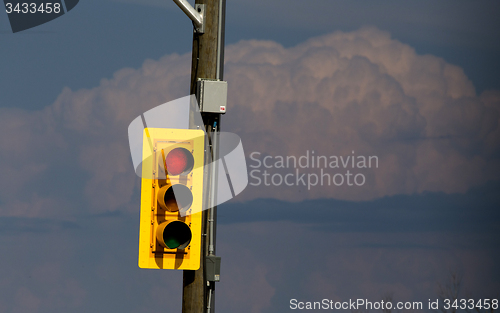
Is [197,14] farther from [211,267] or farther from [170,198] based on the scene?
[211,267]

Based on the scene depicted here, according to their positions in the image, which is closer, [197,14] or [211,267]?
[211,267]

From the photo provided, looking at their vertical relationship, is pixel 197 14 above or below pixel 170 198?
above

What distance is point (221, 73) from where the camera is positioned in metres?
7.64

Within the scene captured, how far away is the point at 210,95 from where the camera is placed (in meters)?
7.44

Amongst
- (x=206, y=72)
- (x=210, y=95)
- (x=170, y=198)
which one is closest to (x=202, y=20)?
(x=206, y=72)

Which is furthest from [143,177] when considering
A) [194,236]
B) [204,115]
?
[204,115]

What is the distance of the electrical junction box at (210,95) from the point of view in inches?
293

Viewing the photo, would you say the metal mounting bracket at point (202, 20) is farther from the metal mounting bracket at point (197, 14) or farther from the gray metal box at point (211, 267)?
the gray metal box at point (211, 267)

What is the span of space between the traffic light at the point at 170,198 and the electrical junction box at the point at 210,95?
1.06 metres

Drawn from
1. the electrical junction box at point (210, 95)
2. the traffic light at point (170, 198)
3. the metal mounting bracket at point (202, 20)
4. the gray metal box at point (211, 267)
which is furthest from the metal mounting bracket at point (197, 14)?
the gray metal box at point (211, 267)

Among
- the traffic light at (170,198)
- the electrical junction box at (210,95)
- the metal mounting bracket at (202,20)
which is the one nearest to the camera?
the traffic light at (170,198)

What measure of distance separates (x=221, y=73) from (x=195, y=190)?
1.91 meters

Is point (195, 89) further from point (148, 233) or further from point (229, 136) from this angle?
point (148, 233)

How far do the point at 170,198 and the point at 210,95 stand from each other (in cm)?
171
